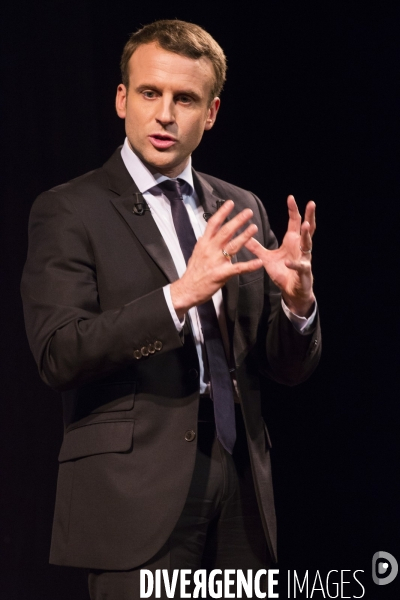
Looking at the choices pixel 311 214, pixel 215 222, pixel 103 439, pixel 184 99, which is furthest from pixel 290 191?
pixel 103 439

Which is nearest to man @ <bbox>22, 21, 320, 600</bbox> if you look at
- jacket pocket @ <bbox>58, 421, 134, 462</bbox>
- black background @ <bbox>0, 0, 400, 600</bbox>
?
jacket pocket @ <bbox>58, 421, 134, 462</bbox>

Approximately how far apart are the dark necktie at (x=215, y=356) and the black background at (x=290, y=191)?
0.91 meters

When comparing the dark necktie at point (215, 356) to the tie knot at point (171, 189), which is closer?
the dark necktie at point (215, 356)

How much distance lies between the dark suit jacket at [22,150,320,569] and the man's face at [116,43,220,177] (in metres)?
0.15

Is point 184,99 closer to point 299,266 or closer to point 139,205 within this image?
point 139,205

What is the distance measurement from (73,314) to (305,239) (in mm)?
523

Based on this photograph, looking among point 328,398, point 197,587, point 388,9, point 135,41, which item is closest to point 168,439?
point 197,587

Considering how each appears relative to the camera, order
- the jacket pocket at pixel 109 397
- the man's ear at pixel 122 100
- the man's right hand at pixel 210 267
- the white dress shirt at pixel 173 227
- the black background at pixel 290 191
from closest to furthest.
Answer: the man's right hand at pixel 210 267 < the jacket pocket at pixel 109 397 < the white dress shirt at pixel 173 227 < the man's ear at pixel 122 100 < the black background at pixel 290 191

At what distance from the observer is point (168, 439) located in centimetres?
177

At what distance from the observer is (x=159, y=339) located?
5.53ft

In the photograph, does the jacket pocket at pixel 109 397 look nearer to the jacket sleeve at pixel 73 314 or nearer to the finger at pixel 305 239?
the jacket sleeve at pixel 73 314

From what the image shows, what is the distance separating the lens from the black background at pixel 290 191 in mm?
2688

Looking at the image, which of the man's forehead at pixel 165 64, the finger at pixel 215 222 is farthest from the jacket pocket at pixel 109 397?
the man's forehead at pixel 165 64

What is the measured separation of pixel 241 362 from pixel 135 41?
2.74ft
